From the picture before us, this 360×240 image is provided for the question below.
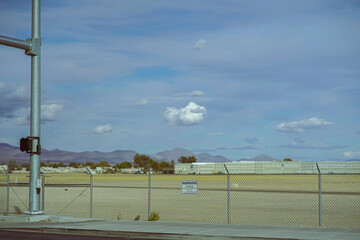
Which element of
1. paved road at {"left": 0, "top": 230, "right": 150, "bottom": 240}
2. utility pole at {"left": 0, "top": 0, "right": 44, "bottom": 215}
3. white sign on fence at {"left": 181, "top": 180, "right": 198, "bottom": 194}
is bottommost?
paved road at {"left": 0, "top": 230, "right": 150, "bottom": 240}

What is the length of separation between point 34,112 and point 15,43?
2.81 meters

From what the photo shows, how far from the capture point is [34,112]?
2078 centimetres

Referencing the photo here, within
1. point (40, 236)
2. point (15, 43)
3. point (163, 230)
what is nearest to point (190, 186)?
point (163, 230)

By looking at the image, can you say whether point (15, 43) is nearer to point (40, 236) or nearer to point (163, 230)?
point (40, 236)

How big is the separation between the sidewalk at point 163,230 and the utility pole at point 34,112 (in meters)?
0.99

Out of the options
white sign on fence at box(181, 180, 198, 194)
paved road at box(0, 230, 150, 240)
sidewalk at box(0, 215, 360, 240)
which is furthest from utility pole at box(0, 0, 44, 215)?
white sign on fence at box(181, 180, 198, 194)

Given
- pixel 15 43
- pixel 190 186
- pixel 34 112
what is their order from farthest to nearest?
pixel 34 112 → pixel 190 186 → pixel 15 43

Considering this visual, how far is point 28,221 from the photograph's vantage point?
19.8 metres

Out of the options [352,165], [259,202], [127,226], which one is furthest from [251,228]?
[352,165]

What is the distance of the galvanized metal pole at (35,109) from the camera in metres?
20.5

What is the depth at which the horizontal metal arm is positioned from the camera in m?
19.5

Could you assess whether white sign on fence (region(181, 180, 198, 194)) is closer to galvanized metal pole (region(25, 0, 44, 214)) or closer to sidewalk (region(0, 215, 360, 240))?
sidewalk (region(0, 215, 360, 240))

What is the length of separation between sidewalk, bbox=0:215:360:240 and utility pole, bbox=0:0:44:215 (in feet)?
3.24

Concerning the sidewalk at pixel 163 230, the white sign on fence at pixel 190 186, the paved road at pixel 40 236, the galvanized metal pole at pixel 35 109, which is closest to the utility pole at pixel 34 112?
the galvanized metal pole at pixel 35 109
